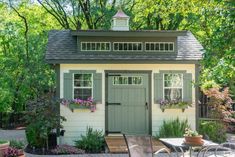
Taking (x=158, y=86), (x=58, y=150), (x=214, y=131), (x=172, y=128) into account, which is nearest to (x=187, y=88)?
(x=158, y=86)

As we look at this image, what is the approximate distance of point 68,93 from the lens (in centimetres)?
1187

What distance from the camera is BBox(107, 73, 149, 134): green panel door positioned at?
1223 centimetres

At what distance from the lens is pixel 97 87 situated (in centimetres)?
1204

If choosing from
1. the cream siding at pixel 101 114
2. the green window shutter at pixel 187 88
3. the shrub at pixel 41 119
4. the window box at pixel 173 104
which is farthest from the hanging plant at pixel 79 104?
the green window shutter at pixel 187 88

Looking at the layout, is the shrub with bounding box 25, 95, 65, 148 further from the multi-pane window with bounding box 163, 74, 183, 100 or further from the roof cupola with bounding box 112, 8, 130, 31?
the roof cupola with bounding box 112, 8, 130, 31

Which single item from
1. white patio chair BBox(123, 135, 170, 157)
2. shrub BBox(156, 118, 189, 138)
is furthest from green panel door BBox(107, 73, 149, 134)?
white patio chair BBox(123, 135, 170, 157)

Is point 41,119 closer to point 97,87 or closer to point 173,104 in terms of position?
point 97,87

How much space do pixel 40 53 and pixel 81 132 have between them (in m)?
7.24

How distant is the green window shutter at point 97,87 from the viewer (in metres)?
12.0

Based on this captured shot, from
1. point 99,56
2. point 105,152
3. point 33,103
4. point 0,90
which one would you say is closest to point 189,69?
point 99,56

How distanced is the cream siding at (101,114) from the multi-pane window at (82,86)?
0.96 ft

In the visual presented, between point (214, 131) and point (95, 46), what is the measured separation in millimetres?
4767

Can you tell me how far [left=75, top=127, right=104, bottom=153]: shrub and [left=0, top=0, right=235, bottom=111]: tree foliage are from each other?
11.4 feet

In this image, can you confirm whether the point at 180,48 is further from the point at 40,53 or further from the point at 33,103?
the point at 40,53
